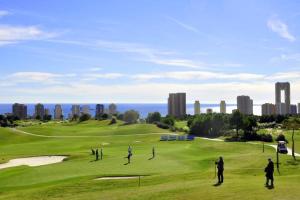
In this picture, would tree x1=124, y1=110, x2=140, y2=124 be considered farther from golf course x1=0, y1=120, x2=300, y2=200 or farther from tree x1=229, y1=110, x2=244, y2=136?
golf course x1=0, y1=120, x2=300, y2=200

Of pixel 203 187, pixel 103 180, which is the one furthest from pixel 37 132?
pixel 203 187

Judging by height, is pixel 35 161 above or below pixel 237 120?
below

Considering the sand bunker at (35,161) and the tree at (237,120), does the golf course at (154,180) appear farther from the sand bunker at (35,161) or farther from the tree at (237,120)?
the tree at (237,120)

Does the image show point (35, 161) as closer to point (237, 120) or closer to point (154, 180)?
point (154, 180)

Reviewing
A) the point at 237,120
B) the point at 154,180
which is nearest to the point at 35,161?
the point at 154,180

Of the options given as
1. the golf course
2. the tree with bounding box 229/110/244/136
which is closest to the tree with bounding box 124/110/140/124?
the tree with bounding box 229/110/244/136

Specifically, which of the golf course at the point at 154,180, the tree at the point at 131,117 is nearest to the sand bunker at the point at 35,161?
the golf course at the point at 154,180

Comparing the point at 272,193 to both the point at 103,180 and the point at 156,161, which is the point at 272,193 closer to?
the point at 103,180

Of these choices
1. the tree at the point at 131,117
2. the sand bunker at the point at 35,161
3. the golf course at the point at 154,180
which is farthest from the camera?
the tree at the point at 131,117

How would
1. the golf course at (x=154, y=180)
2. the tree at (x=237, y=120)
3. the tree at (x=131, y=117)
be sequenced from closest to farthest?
the golf course at (x=154, y=180) → the tree at (x=237, y=120) → the tree at (x=131, y=117)

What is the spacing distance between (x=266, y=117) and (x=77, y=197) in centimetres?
13824

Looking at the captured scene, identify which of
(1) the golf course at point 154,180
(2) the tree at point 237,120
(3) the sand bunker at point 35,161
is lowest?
(3) the sand bunker at point 35,161

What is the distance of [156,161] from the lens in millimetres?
53344

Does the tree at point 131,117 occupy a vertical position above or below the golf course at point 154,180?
above
